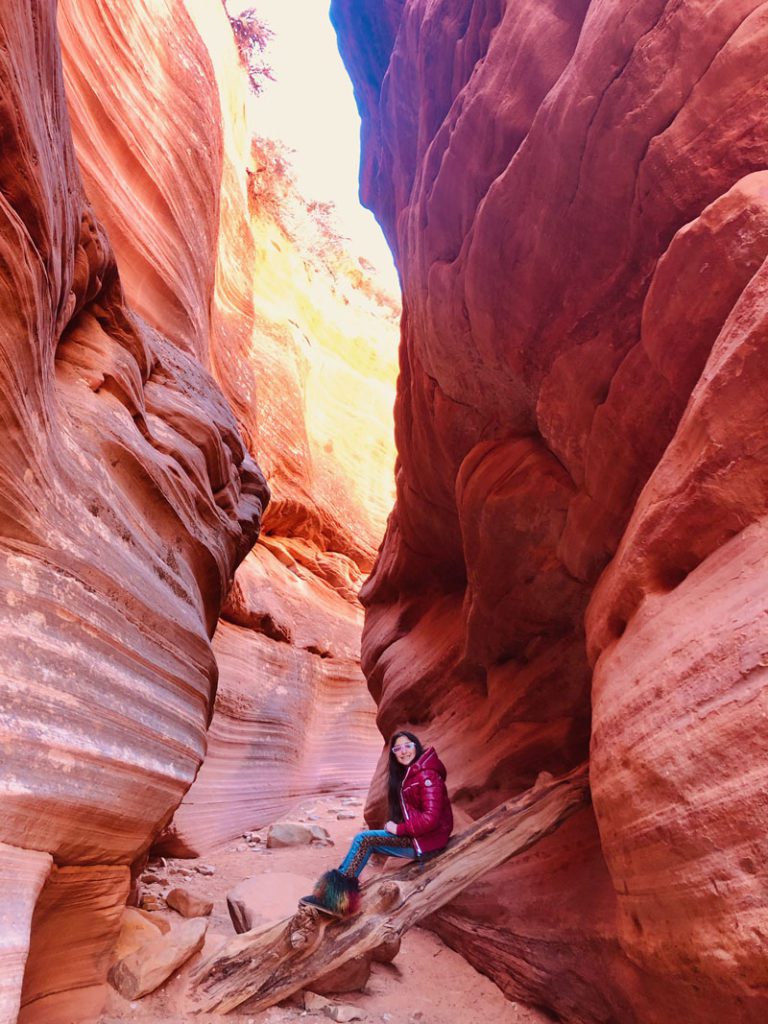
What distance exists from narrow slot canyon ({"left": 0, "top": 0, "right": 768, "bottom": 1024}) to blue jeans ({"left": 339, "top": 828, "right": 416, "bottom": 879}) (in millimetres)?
189

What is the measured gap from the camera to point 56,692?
10.2 ft

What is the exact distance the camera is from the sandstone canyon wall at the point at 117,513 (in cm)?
312

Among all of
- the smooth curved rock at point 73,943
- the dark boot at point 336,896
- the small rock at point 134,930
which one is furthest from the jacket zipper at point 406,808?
the smooth curved rock at point 73,943

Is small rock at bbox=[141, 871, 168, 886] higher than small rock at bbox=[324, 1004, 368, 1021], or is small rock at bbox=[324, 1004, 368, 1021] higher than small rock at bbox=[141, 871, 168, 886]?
small rock at bbox=[324, 1004, 368, 1021]

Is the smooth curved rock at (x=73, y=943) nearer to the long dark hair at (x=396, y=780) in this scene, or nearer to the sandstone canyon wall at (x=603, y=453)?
the long dark hair at (x=396, y=780)

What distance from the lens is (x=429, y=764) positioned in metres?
5.07

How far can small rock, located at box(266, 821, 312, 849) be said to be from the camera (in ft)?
29.0

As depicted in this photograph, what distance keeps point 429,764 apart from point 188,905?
2337 millimetres

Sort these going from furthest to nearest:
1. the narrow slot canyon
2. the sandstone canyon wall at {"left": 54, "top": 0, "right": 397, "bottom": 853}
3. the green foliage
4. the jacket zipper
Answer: the green foliage < the sandstone canyon wall at {"left": 54, "top": 0, "right": 397, "bottom": 853} < the jacket zipper < the narrow slot canyon

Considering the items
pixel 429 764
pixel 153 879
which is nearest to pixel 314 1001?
pixel 429 764

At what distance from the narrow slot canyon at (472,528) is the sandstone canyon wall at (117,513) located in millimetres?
32

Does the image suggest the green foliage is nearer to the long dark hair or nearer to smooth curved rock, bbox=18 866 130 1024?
the long dark hair

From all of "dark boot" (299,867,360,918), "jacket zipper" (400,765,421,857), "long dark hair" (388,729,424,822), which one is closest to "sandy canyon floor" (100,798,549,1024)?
"dark boot" (299,867,360,918)

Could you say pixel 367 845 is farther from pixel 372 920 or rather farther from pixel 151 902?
A: pixel 151 902
